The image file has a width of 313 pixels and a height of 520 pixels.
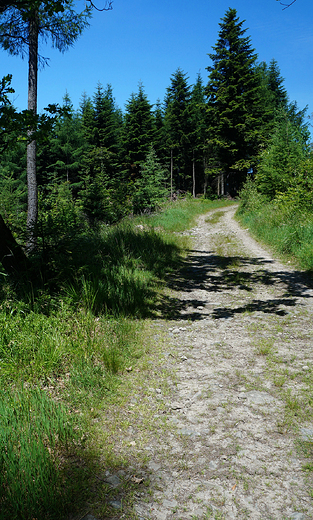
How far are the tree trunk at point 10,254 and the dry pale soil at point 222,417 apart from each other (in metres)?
2.34

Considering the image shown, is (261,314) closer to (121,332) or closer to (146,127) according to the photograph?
(121,332)

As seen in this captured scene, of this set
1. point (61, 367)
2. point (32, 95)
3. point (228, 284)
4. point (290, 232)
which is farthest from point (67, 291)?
point (32, 95)

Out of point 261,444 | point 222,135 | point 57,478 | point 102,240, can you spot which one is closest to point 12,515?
point 57,478

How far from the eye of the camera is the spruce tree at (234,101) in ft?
114

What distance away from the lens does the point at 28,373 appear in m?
3.40

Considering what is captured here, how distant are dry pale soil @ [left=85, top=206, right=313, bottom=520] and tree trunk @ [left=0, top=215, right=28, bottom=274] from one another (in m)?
2.34

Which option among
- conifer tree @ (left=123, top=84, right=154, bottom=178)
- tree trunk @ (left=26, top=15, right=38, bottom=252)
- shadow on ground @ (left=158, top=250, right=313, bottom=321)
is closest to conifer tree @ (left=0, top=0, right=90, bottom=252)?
tree trunk @ (left=26, top=15, right=38, bottom=252)

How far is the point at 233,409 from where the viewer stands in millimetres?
3031

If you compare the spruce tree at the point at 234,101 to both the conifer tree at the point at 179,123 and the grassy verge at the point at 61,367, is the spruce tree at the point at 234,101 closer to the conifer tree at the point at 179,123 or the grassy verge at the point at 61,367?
the conifer tree at the point at 179,123

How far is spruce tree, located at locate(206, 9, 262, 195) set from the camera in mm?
34719

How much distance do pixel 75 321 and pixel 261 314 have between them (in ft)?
9.90

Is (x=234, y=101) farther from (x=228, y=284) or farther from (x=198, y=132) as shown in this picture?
(x=228, y=284)

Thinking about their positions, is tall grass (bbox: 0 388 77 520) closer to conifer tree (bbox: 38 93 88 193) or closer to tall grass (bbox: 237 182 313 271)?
tall grass (bbox: 237 182 313 271)

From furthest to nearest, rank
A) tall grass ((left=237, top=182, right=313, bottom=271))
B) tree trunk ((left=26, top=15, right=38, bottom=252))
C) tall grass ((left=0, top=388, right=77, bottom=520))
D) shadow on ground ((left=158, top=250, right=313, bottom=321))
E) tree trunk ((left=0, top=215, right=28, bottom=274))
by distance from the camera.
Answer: tree trunk ((left=26, top=15, right=38, bottom=252)) < tall grass ((left=237, top=182, right=313, bottom=271)) < shadow on ground ((left=158, top=250, right=313, bottom=321)) < tree trunk ((left=0, top=215, right=28, bottom=274)) < tall grass ((left=0, top=388, right=77, bottom=520))
